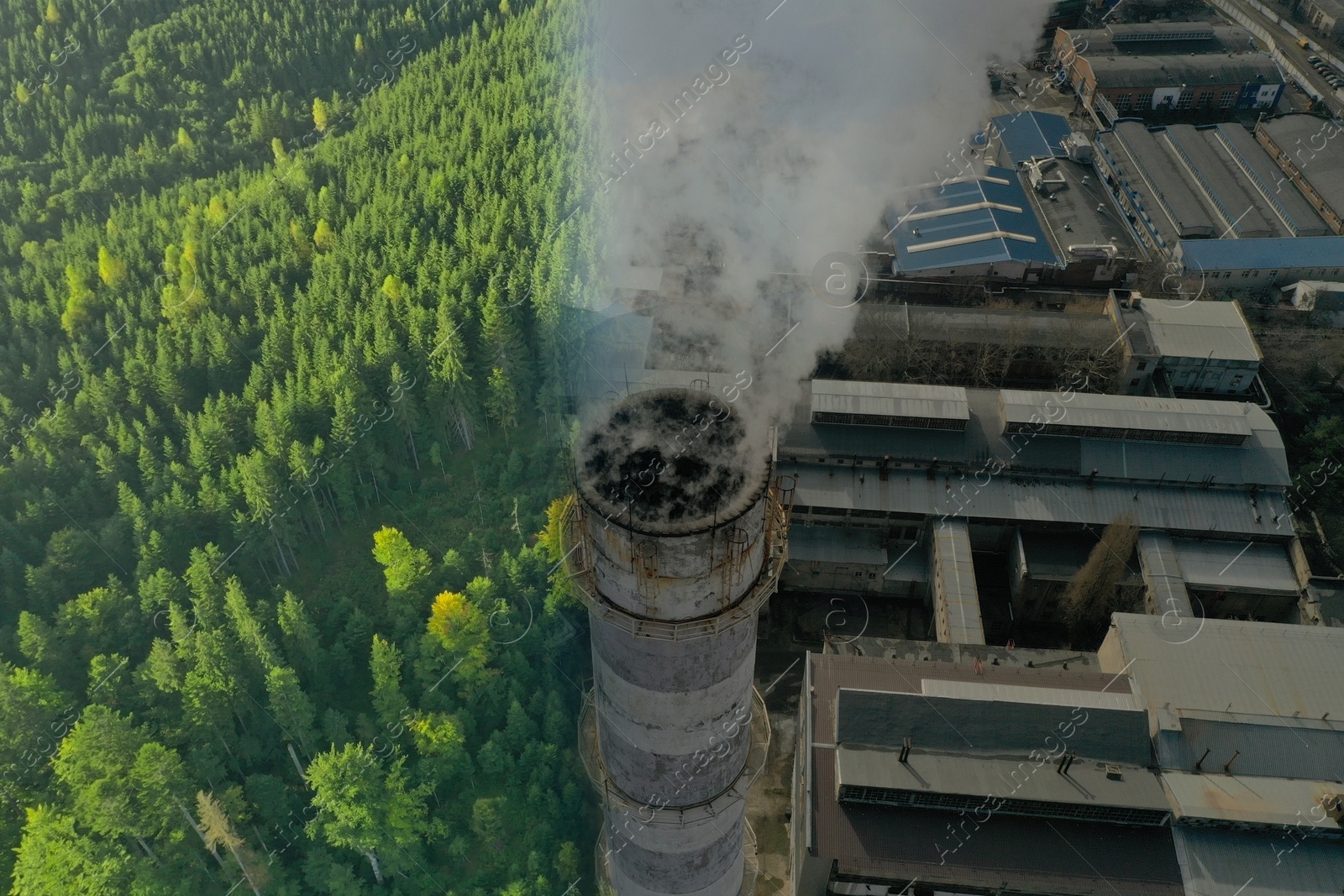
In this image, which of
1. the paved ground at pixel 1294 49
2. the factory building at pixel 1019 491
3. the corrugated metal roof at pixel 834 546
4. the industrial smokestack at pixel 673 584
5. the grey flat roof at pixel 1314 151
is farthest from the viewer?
the paved ground at pixel 1294 49

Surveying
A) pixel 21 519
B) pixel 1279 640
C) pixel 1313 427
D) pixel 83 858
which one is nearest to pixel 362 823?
pixel 83 858

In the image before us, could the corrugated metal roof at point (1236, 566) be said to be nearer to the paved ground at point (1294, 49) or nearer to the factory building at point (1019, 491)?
the factory building at point (1019, 491)

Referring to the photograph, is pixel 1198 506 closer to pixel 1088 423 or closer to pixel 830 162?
pixel 1088 423

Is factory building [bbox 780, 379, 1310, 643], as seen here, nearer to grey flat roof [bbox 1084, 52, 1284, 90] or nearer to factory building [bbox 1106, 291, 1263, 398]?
factory building [bbox 1106, 291, 1263, 398]

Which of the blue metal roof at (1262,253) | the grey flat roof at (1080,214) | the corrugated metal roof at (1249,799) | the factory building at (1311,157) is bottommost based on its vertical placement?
the corrugated metal roof at (1249,799)

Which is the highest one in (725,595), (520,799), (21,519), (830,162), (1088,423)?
(725,595)

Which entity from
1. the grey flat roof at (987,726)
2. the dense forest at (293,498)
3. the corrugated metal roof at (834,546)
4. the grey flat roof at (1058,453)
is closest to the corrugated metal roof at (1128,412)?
the grey flat roof at (1058,453)

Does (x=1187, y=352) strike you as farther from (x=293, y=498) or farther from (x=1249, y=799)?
(x=293, y=498)

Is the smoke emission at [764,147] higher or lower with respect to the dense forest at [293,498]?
higher
